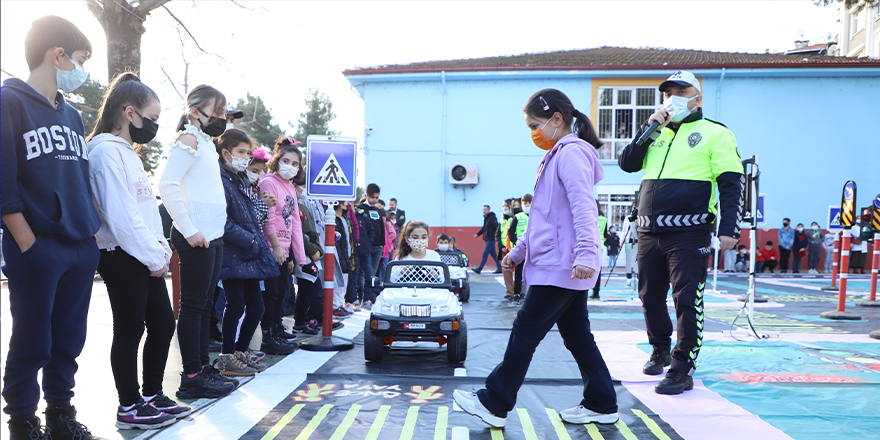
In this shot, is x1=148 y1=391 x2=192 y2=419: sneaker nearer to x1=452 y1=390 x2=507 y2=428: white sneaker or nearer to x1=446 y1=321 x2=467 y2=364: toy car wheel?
x1=452 y1=390 x2=507 y2=428: white sneaker

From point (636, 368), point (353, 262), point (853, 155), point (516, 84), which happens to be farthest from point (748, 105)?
point (636, 368)

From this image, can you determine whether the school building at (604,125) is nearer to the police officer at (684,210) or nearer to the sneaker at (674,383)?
the police officer at (684,210)

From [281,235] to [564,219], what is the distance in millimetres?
3326

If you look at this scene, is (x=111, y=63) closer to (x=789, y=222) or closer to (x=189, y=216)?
(x=189, y=216)

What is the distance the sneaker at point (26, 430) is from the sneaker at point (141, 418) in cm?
56

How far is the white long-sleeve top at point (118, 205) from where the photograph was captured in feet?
9.98

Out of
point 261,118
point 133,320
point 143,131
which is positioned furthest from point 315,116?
point 133,320

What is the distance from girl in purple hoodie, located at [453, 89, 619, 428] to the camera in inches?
125

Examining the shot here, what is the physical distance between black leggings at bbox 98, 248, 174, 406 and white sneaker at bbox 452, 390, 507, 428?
71.0 inches

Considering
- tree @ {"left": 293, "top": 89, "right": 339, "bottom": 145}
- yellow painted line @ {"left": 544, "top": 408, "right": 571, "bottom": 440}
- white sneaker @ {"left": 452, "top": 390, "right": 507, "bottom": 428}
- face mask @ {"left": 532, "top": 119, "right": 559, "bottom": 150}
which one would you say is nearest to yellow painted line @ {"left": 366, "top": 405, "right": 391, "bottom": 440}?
white sneaker @ {"left": 452, "top": 390, "right": 507, "bottom": 428}

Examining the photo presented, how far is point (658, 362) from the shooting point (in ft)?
15.2

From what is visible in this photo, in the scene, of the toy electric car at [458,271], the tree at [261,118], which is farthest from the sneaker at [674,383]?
the tree at [261,118]

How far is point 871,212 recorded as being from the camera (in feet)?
36.6

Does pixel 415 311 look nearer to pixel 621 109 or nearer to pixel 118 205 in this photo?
pixel 118 205
